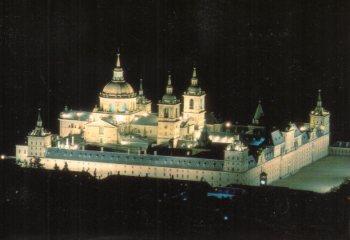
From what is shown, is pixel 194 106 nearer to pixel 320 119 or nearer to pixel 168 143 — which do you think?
pixel 168 143

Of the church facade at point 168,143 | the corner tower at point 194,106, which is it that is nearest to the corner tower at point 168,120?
the church facade at point 168,143

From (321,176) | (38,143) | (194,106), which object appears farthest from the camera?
(194,106)

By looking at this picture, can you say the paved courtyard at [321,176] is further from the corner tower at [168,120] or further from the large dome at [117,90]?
the large dome at [117,90]

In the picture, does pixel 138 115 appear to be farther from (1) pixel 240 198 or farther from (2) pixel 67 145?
(1) pixel 240 198

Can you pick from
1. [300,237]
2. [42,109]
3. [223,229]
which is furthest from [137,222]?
[42,109]

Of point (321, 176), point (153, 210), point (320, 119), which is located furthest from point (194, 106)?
point (153, 210)
